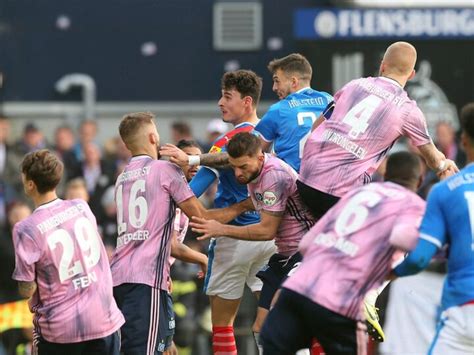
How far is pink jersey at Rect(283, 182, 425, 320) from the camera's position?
27.9 ft

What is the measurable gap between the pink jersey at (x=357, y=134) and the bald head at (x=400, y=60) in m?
0.14

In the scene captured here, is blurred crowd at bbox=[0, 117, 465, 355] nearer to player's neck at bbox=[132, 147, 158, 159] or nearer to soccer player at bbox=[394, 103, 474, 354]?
player's neck at bbox=[132, 147, 158, 159]

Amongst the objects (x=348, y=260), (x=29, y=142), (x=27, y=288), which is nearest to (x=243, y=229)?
(x=27, y=288)

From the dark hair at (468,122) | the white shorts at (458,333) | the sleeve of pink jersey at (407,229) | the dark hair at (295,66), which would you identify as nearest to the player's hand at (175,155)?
the dark hair at (295,66)

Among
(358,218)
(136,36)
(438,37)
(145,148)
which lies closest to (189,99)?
(136,36)

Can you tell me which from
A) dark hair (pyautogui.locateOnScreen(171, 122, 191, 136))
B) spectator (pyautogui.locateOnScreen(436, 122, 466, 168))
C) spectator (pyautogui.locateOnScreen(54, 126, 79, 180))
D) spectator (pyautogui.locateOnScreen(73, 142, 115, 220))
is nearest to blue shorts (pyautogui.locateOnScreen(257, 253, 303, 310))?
spectator (pyautogui.locateOnScreen(436, 122, 466, 168))

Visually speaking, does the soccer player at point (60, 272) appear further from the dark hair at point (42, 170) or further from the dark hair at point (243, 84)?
the dark hair at point (243, 84)

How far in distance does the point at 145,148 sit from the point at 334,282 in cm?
269

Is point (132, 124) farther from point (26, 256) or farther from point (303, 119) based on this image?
point (26, 256)

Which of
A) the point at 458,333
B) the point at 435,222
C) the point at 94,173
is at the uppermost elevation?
the point at 435,222

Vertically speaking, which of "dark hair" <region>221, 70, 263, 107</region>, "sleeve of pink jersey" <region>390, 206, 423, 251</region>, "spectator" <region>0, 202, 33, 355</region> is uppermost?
"dark hair" <region>221, 70, 263, 107</region>

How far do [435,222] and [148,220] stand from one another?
2.91m

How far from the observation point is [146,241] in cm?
1055

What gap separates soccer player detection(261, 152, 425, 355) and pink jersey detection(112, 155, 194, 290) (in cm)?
195
